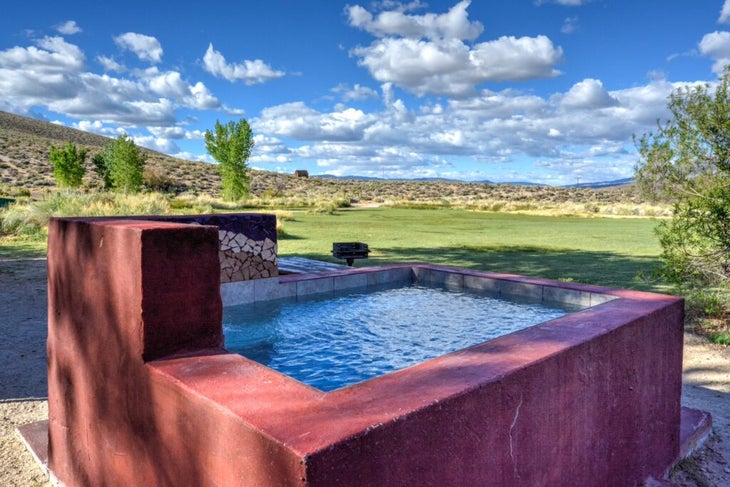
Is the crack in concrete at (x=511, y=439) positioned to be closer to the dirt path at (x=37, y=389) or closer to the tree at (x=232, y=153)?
the dirt path at (x=37, y=389)

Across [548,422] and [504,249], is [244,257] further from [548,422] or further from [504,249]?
[504,249]

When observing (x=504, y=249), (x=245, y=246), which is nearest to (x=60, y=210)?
(x=245, y=246)

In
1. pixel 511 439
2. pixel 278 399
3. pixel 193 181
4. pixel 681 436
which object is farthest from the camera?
pixel 193 181

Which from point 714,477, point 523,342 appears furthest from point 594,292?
point 523,342

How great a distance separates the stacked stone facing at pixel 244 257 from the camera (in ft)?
22.5

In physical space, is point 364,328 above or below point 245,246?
below

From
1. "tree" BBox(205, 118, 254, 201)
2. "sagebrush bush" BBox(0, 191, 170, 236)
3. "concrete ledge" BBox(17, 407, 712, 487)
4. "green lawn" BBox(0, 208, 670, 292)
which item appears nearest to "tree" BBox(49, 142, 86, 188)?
"tree" BBox(205, 118, 254, 201)

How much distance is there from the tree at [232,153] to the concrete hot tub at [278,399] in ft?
118

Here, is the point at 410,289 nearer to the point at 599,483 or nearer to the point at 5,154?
the point at 599,483

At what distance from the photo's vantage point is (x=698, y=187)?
777cm

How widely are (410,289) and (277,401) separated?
554 cm

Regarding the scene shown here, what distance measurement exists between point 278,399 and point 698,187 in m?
7.79

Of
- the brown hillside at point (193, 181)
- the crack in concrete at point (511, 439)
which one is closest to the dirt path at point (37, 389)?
the crack in concrete at point (511, 439)

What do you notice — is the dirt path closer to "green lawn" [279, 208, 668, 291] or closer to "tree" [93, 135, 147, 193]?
"green lawn" [279, 208, 668, 291]
